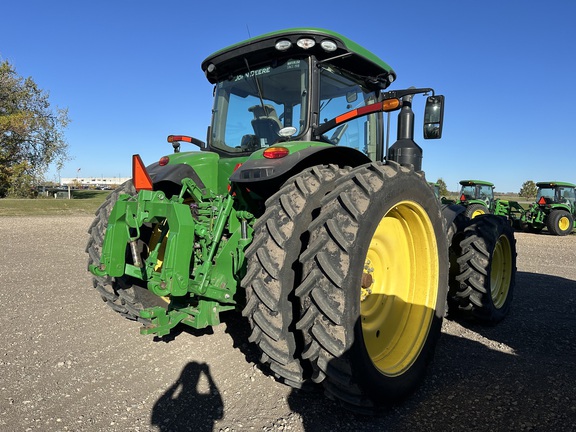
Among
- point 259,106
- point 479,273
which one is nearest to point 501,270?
point 479,273

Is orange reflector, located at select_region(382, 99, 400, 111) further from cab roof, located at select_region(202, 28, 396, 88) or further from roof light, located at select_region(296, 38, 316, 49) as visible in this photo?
roof light, located at select_region(296, 38, 316, 49)

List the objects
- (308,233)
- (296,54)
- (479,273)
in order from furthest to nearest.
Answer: (479,273)
(296,54)
(308,233)

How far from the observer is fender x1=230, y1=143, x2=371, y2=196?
94.7 inches

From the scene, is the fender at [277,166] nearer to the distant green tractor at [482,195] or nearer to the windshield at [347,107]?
the windshield at [347,107]

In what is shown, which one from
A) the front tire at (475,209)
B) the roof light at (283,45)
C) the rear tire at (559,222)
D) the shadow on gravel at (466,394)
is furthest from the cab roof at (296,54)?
the rear tire at (559,222)

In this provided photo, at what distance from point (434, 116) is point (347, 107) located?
29.4 inches

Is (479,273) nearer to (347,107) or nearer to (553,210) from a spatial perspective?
(347,107)

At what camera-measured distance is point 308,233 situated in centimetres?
231

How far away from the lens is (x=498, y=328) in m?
3.90

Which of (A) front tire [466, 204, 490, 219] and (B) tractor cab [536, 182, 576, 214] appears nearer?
(A) front tire [466, 204, 490, 219]

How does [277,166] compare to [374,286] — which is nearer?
[277,166]

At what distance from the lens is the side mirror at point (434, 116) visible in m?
3.34

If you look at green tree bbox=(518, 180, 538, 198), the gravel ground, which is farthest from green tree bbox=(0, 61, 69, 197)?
green tree bbox=(518, 180, 538, 198)

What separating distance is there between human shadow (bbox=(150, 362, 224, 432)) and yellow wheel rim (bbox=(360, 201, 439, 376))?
1.08m
